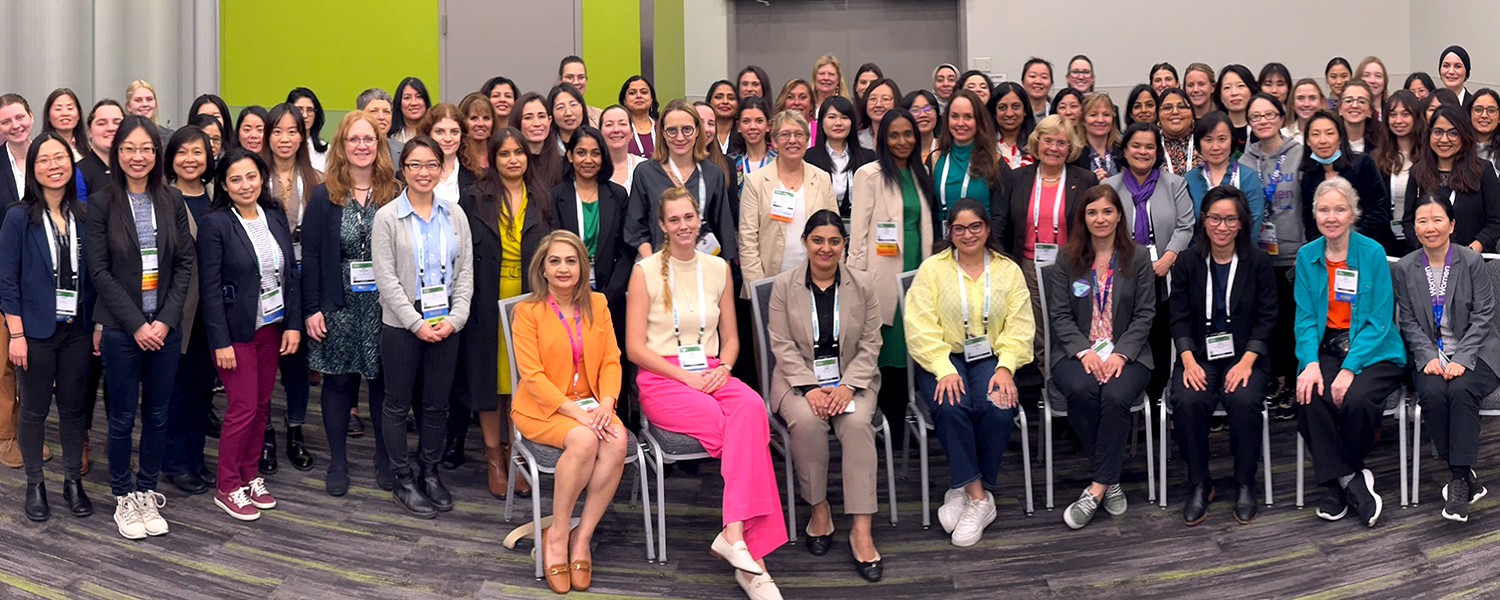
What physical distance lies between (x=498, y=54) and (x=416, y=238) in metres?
3.79

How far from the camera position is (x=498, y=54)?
7461mm

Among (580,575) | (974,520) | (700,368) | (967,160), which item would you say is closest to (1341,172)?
(967,160)

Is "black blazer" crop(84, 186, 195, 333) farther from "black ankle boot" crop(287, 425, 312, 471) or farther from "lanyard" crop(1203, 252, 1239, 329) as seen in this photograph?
"lanyard" crop(1203, 252, 1239, 329)

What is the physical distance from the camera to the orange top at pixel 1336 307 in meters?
4.14

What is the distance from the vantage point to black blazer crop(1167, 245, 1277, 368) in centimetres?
417

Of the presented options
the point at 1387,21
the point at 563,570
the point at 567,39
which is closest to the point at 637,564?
the point at 563,570

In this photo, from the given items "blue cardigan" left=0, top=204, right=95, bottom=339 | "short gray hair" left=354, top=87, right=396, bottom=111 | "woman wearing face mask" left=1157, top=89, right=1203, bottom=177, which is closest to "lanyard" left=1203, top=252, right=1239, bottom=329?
"woman wearing face mask" left=1157, top=89, right=1203, bottom=177

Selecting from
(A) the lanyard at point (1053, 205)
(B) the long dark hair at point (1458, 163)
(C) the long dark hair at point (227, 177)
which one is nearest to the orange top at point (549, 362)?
(C) the long dark hair at point (227, 177)

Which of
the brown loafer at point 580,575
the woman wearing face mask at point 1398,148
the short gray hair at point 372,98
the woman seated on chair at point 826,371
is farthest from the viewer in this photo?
the short gray hair at point 372,98

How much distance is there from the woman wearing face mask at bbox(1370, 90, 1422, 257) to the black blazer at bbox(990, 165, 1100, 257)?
4.30 feet

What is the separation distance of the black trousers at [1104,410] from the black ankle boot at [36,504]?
350 centimetres

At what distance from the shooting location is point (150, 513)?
391 centimetres

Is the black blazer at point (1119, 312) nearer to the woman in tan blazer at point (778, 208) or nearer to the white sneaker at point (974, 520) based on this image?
the white sneaker at point (974, 520)

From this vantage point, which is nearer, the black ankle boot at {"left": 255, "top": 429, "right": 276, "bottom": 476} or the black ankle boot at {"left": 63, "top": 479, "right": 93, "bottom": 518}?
the black ankle boot at {"left": 63, "top": 479, "right": 93, "bottom": 518}
